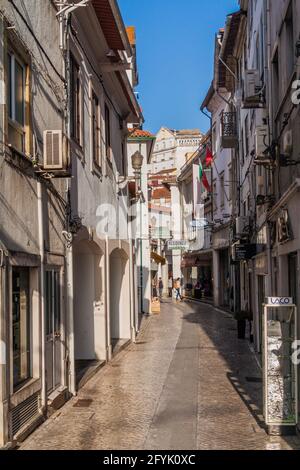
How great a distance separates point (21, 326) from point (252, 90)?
920cm

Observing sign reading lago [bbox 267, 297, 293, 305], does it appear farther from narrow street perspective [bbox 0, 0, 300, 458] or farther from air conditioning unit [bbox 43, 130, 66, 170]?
air conditioning unit [bbox 43, 130, 66, 170]

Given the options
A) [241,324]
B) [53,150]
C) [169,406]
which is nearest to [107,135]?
[53,150]

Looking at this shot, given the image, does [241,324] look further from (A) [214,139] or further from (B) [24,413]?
(A) [214,139]

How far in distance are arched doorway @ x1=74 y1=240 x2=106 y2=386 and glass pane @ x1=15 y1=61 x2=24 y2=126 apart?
5.56 m

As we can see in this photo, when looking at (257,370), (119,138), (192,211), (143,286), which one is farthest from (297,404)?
(192,211)

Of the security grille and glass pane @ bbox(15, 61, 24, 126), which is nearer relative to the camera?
the security grille

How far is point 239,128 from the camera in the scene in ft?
78.9

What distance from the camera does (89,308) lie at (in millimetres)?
13664

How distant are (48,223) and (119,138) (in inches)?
372

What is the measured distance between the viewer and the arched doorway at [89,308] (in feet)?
44.8

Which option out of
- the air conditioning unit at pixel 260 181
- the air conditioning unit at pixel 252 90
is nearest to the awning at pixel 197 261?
the air conditioning unit at pixel 260 181

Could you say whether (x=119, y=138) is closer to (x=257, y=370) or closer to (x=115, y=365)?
(x=115, y=365)

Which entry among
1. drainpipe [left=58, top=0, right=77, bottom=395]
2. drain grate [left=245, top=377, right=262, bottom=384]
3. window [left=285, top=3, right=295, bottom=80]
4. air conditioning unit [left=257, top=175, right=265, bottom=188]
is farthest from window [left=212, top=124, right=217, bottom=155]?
drainpipe [left=58, top=0, right=77, bottom=395]

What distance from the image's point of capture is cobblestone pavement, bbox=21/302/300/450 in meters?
7.76
